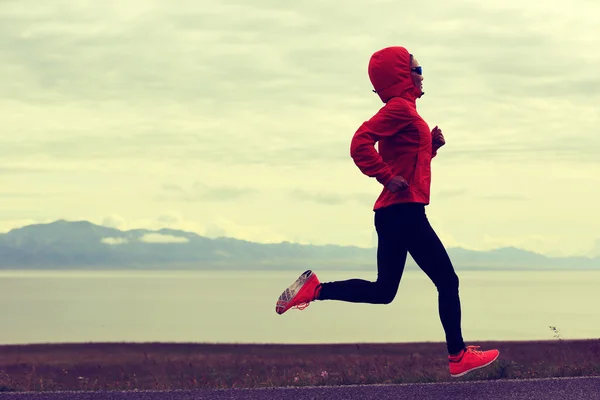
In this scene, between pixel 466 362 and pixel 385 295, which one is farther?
pixel 385 295

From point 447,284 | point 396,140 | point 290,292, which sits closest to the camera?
point 396,140

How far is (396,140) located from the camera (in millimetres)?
7699

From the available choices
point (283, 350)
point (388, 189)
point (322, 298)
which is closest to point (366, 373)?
point (322, 298)

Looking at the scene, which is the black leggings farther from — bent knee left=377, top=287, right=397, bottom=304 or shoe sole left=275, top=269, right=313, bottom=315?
shoe sole left=275, top=269, right=313, bottom=315

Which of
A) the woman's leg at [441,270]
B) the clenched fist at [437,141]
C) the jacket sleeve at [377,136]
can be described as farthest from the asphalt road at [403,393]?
the clenched fist at [437,141]

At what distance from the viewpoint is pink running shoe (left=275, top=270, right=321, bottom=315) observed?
26.6 ft

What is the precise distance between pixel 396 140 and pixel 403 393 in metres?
2.45

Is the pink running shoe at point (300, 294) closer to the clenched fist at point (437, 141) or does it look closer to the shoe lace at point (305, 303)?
the shoe lace at point (305, 303)

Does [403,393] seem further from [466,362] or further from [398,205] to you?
[398,205]

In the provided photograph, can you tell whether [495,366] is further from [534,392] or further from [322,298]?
[322,298]

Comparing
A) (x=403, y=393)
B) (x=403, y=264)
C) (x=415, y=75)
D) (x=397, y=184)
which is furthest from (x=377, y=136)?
(x=403, y=393)

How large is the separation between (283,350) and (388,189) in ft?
66.8

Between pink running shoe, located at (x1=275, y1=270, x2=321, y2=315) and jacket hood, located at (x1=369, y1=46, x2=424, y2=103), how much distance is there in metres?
1.85

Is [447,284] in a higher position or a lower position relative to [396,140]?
lower
